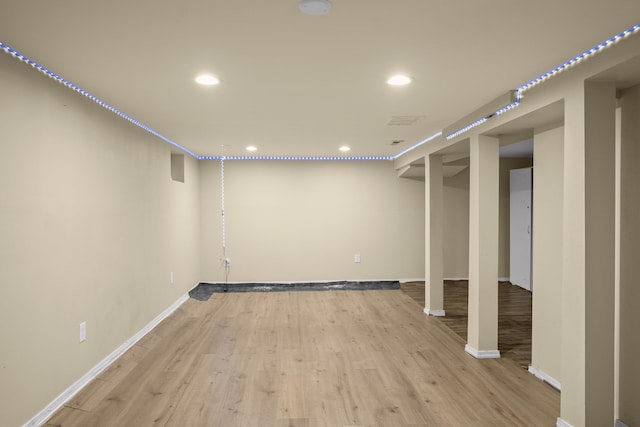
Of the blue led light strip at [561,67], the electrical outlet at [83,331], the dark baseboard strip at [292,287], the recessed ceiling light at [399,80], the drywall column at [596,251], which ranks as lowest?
the dark baseboard strip at [292,287]

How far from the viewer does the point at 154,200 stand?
460cm

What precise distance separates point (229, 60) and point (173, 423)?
2253 mm

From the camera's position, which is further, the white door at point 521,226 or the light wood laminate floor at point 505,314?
the white door at point 521,226

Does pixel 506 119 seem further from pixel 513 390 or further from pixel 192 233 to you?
pixel 192 233

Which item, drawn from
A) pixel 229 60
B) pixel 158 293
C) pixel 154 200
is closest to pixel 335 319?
pixel 158 293

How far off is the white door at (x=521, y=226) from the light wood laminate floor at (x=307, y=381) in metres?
2.77

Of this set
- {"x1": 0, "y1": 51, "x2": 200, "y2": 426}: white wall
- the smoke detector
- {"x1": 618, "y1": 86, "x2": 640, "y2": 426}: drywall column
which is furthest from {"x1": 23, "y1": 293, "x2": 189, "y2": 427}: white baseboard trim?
{"x1": 618, "y1": 86, "x2": 640, "y2": 426}: drywall column

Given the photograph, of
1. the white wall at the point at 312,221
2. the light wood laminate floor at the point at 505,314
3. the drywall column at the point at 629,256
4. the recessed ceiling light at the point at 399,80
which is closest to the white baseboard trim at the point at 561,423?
the drywall column at the point at 629,256

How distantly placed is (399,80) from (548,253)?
1.83 m

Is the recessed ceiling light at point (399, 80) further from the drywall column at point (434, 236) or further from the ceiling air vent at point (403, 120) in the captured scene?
the drywall column at point (434, 236)

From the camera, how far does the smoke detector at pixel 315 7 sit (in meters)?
1.66

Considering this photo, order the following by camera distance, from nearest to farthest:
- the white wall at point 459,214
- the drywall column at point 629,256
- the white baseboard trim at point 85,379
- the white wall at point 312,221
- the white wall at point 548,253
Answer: the drywall column at point 629,256 < the white baseboard trim at point 85,379 < the white wall at point 548,253 < the white wall at point 312,221 < the white wall at point 459,214

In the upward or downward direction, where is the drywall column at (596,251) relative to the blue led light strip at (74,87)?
downward

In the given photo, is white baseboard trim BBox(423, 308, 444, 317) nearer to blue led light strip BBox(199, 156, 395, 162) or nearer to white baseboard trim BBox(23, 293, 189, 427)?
blue led light strip BBox(199, 156, 395, 162)
